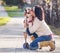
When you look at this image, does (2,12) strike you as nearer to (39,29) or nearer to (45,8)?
Answer: (45,8)

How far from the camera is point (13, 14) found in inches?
440

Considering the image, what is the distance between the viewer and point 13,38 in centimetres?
967

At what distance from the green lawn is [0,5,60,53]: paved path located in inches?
→ 7.0

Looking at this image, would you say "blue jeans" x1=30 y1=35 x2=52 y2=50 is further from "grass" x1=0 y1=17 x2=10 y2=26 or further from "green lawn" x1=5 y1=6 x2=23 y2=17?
"grass" x1=0 y1=17 x2=10 y2=26

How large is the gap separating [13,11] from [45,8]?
4.52 ft

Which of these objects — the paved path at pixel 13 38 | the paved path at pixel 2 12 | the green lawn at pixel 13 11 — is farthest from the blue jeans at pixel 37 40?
the paved path at pixel 2 12

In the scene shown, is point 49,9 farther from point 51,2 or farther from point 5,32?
point 5,32

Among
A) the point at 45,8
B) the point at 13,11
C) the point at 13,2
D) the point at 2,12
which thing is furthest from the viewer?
the point at 45,8

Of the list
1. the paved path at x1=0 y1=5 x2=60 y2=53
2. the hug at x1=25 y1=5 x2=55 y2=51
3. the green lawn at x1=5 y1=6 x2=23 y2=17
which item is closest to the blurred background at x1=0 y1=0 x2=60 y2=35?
the green lawn at x1=5 y1=6 x2=23 y2=17

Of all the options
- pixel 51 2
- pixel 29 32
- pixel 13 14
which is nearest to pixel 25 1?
pixel 13 14

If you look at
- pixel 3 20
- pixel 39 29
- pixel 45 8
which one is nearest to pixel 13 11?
pixel 3 20

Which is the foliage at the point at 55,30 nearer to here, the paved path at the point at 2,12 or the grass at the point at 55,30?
the grass at the point at 55,30

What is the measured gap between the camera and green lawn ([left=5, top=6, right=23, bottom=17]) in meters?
10.9

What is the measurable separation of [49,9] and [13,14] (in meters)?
1.50
